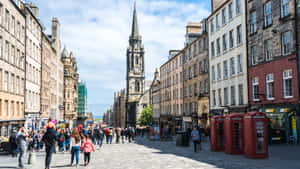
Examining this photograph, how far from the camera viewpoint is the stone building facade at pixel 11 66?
29.5 metres

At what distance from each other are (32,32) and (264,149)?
115 feet

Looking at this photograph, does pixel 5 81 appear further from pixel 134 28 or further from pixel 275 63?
pixel 134 28

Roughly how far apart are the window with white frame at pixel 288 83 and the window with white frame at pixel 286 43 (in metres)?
1.55

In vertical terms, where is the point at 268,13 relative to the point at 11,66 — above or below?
above

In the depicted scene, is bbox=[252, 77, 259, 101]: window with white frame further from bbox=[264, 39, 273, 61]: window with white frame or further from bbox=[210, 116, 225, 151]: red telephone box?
bbox=[210, 116, 225, 151]: red telephone box

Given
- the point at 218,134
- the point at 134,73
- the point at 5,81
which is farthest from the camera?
the point at 134,73

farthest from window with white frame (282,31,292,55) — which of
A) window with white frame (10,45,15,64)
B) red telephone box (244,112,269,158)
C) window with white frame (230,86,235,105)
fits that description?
window with white frame (10,45,15,64)

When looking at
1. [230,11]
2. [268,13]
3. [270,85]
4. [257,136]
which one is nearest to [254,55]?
[270,85]

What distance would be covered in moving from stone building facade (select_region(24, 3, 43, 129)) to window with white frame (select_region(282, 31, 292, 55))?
95.3ft

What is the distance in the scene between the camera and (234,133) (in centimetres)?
1861

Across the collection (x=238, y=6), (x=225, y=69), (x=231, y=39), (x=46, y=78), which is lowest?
(x=225, y=69)

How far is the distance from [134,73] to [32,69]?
8584 centimetres

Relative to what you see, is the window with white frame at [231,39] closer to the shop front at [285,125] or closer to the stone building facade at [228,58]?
the stone building facade at [228,58]

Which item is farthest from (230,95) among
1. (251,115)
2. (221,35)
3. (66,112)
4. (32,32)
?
(66,112)
